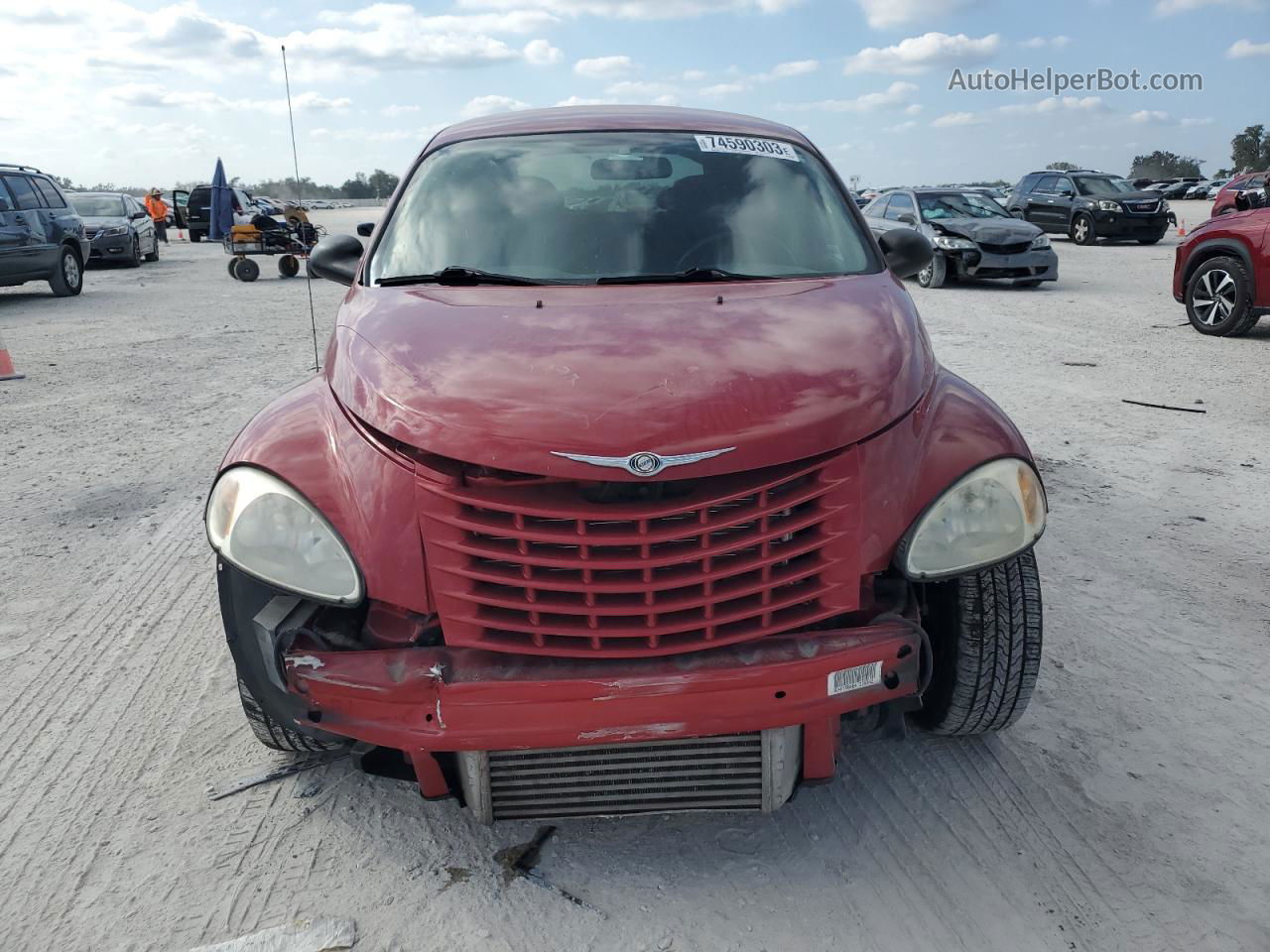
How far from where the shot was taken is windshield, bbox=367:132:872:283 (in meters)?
3.07

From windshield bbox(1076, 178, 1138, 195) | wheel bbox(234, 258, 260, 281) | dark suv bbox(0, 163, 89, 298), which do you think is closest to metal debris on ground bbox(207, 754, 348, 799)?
dark suv bbox(0, 163, 89, 298)

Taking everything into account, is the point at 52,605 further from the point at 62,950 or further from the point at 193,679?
the point at 62,950

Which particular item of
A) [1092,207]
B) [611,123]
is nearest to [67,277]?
[611,123]

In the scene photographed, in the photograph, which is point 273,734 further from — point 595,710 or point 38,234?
point 38,234

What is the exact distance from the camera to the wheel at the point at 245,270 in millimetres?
17516

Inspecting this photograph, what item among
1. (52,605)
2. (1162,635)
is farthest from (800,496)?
(52,605)

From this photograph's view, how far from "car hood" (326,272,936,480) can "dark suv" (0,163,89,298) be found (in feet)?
42.2

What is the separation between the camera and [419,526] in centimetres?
212

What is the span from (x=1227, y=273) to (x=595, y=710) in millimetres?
9725

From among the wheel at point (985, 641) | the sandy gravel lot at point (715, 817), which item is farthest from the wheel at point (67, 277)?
the wheel at point (985, 641)

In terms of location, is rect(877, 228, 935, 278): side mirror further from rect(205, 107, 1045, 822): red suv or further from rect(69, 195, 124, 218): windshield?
rect(69, 195, 124, 218): windshield

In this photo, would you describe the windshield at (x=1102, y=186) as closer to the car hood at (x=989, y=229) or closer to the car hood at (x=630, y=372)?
the car hood at (x=989, y=229)

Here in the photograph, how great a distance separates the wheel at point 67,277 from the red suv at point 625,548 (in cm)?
1390

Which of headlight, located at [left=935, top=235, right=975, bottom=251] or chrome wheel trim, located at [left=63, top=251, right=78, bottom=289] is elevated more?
headlight, located at [left=935, top=235, right=975, bottom=251]
